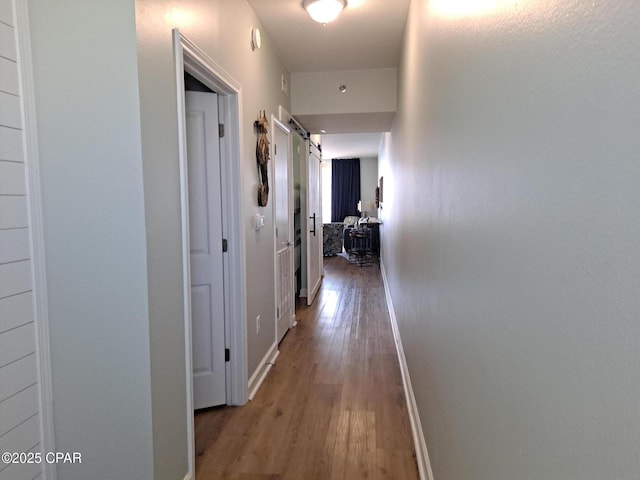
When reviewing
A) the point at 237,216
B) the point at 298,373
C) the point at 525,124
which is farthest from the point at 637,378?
the point at 298,373

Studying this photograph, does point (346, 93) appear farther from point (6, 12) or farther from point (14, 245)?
point (14, 245)

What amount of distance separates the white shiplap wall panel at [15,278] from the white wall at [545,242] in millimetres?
1535

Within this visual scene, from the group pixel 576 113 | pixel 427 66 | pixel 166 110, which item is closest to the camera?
pixel 576 113

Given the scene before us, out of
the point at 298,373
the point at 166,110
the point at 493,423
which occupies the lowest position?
the point at 298,373

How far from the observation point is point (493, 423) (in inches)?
34.9

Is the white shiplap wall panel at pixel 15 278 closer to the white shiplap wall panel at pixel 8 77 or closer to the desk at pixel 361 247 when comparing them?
the white shiplap wall panel at pixel 8 77

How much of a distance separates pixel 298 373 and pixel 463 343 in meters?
2.18

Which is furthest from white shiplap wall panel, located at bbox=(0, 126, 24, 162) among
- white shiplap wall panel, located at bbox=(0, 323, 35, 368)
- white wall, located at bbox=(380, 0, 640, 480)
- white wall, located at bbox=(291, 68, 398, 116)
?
white wall, located at bbox=(291, 68, 398, 116)

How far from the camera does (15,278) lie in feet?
4.75

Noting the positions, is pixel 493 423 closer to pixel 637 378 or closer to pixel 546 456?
pixel 546 456

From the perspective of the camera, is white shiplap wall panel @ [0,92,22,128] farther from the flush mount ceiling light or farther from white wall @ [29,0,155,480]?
the flush mount ceiling light

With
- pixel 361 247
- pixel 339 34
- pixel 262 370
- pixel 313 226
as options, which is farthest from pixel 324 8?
pixel 361 247

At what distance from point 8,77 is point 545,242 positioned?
1755 mm

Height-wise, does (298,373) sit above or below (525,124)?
below
